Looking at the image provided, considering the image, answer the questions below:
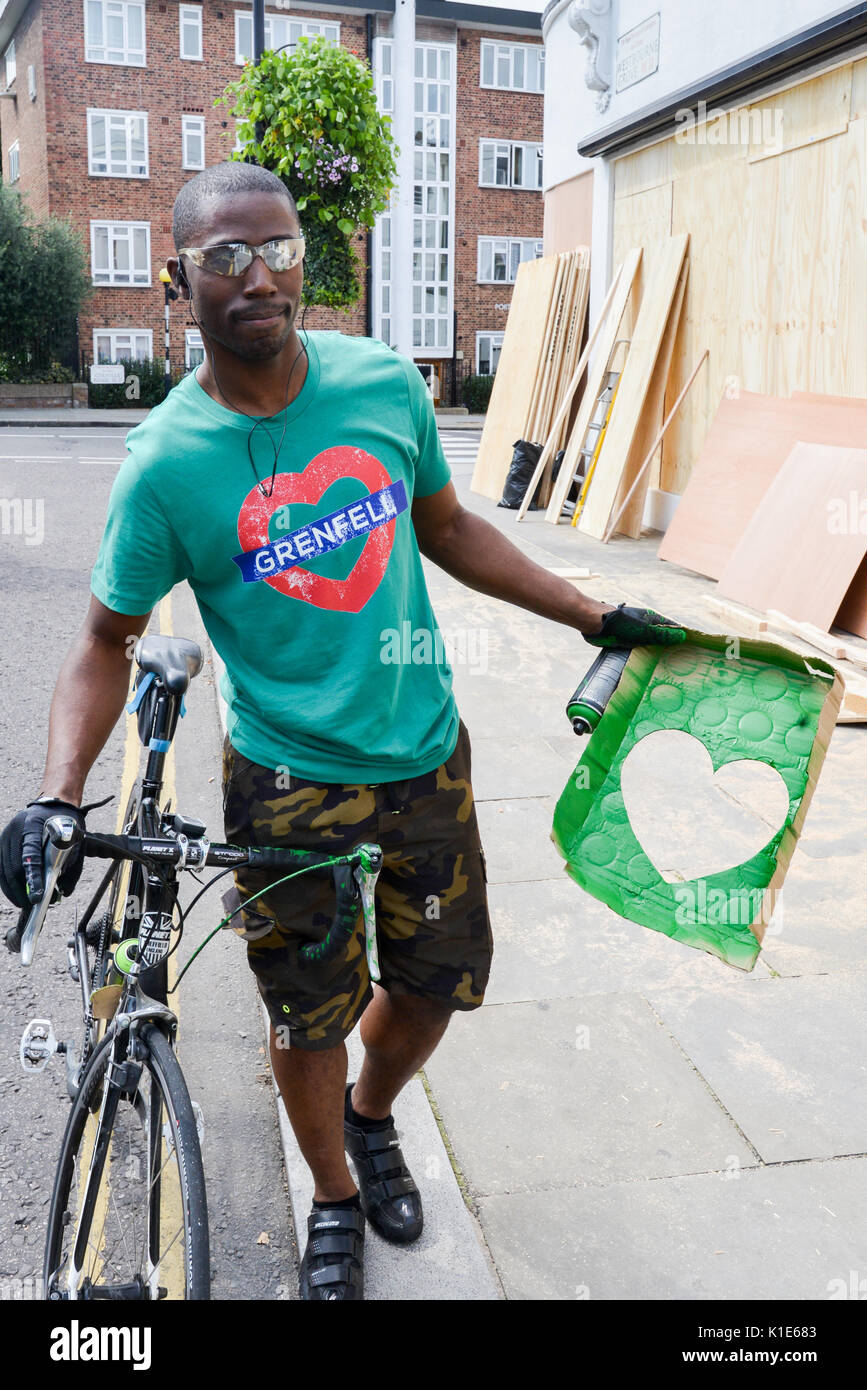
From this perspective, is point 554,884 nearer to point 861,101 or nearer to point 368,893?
point 368,893

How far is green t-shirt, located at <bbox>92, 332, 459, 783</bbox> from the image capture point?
6.81 feet

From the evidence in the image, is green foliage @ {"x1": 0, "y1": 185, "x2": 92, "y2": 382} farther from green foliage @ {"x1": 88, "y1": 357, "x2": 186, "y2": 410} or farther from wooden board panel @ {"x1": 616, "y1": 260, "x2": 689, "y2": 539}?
wooden board panel @ {"x1": 616, "y1": 260, "x2": 689, "y2": 539}

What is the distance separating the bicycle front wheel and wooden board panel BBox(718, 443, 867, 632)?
5867 mm

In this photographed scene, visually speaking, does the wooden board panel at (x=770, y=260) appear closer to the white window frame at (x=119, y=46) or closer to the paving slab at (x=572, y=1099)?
the paving slab at (x=572, y=1099)

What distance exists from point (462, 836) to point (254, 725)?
48cm

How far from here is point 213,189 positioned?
2.09 meters

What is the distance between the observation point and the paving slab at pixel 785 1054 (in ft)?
9.57

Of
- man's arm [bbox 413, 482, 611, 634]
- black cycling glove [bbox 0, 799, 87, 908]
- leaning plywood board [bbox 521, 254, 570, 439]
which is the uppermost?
leaning plywood board [bbox 521, 254, 570, 439]

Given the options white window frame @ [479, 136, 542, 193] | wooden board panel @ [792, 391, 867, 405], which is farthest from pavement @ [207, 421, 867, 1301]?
white window frame @ [479, 136, 542, 193]

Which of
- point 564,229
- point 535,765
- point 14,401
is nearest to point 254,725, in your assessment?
point 535,765

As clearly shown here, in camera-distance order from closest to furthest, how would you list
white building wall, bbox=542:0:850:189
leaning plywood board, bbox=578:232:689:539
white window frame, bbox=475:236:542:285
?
white building wall, bbox=542:0:850:189 → leaning plywood board, bbox=578:232:689:539 → white window frame, bbox=475:236:542:285

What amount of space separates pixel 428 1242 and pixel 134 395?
3213cm

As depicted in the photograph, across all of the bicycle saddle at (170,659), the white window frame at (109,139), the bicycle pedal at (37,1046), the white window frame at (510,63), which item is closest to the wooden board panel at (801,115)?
the bicycle saddle at (170,659)

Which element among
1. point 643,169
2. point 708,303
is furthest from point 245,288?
point 643,169
